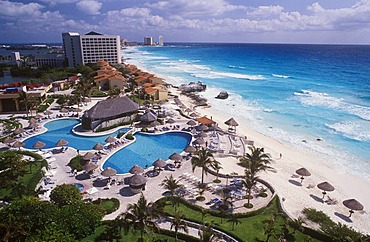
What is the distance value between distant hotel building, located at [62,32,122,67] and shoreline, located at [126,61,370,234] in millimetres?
89658

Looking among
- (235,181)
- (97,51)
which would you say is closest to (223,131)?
(235,181)

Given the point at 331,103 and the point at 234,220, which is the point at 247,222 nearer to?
the point at 234,220

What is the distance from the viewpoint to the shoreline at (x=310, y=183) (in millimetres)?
22203

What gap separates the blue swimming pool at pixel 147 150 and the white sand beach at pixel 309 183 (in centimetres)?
702

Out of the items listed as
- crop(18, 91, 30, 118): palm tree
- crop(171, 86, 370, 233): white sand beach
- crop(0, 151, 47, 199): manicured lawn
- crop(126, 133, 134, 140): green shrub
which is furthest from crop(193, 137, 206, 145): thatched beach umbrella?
crop(18, 91, 30, 118): palm tree

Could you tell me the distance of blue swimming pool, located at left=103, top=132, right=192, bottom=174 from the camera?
1167 inches

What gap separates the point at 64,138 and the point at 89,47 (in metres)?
82.1

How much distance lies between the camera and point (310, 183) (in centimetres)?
2683

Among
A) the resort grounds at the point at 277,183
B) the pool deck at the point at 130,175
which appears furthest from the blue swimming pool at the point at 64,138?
the resort grounds at the point at 277,183

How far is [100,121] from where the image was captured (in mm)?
38719

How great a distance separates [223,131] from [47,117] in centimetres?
2737

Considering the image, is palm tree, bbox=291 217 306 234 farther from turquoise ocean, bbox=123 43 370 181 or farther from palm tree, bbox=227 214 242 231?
turquoise ocean, bbox=123 43 370 181

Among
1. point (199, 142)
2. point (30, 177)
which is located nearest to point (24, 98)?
point (30, 177)

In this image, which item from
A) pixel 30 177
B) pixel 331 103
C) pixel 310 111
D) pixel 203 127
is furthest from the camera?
pixel 331 103
